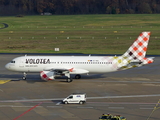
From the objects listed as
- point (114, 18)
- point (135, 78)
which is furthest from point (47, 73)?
point (114, 18)

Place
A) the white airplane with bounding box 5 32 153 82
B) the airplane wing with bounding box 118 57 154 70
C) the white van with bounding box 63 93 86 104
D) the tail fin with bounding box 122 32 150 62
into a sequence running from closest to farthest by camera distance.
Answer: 1. the white van with bounding box 63 93 86 104
2. the airplane wing with bounding box 118 57 154 70
3. the white airplane with bounding box 5 32 153 82
4. the tail fin with bounding box 122 32 150 62

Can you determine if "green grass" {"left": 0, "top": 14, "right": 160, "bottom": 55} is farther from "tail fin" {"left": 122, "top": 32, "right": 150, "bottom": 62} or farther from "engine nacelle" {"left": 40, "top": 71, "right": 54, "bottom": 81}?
"engine nacelle" {"left": 40, "top": 71, "right": 54, "bottom": 81}

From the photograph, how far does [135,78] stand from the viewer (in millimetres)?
61500

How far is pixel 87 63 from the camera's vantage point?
58.2 metres

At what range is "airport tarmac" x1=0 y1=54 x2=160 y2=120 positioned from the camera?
126 ft

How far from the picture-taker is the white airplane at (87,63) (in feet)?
188

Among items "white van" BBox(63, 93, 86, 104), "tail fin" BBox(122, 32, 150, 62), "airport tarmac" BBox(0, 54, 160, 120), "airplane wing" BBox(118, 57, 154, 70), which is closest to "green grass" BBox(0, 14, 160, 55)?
"airport tarmac" BBox(0, 54, 160, 120)

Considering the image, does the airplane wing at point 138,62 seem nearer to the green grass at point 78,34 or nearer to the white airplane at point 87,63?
the white airplane at point 87,63

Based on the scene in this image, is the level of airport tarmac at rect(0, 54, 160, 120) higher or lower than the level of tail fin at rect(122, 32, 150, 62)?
lower

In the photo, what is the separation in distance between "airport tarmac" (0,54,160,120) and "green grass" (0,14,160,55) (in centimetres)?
3589

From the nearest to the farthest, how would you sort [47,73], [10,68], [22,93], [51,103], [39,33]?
1. [51,103]
2. [22,93]
3. [47,73]
4. [10,68]
5. [39,33]

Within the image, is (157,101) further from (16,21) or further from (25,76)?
(16,21)

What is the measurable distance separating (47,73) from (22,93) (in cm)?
714

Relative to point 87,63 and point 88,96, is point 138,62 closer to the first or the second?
point 87,63
